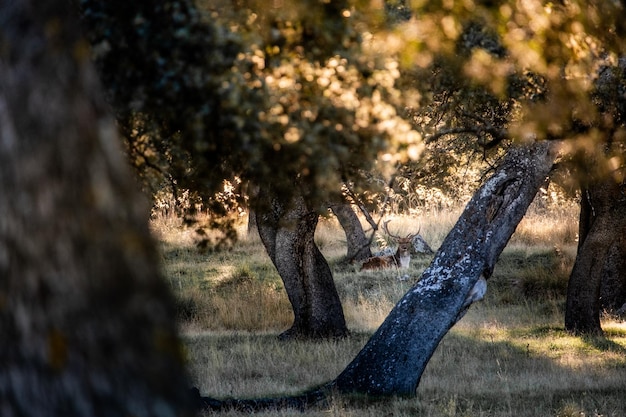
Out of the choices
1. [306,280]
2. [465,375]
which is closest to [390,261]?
[306,280]

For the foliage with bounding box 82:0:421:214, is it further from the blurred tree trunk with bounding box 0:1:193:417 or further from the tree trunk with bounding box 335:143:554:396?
the tree trunk with bounding box 335:143:554:396

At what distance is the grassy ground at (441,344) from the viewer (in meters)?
11.4

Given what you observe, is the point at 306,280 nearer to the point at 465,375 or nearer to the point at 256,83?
the point at 465,375

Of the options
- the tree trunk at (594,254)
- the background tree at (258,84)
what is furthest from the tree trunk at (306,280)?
the background tree at (258,84)

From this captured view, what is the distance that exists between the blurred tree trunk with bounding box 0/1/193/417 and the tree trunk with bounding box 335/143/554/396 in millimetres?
8491

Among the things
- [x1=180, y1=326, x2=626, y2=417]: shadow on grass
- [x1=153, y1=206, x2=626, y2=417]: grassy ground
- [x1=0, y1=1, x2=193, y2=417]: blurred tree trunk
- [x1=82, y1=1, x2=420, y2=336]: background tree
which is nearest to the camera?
[x1=0, y1=1, x2=193, y2=417]: blurred tree trunk

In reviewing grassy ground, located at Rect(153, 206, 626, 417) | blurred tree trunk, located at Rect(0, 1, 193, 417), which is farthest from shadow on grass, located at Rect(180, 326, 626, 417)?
blurred tree trunk, located at Rect(0, 1, 193, 417)

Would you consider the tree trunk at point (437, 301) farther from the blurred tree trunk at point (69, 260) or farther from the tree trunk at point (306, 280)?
the blurred tree trunk at point (69, 260)

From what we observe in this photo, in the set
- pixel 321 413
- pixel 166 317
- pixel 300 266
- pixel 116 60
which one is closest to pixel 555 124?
pixel 321 413

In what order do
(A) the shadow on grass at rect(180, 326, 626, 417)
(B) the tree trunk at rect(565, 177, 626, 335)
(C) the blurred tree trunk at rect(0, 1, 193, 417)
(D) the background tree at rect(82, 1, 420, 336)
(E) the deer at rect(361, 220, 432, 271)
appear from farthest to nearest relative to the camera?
1. (E) the deer at rect(361, 220, 432, 271)
2. (B) the tree trunk at rect(565, 177, 626, 335)
3. (A) the shadow on grass at rect(180, 326, 626, 417)
4. (D) the background tree at rect(82, 1, 420, 336)
5. (C) the blurred tree trunk at rect(0, 1, 193, 417)

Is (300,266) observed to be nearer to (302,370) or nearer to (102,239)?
(302,370)

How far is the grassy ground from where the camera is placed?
11.4m

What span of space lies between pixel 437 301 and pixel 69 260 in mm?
8897

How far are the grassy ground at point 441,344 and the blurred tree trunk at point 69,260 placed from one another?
3.47 meters
